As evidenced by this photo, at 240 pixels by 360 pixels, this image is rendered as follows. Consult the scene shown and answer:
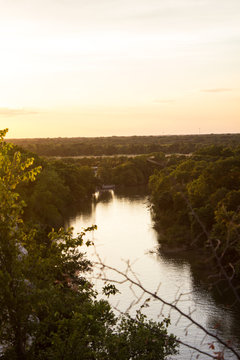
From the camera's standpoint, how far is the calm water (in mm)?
27391

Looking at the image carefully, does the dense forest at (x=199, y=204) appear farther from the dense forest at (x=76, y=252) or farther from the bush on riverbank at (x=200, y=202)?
the dense forest at (x=76, y=252)

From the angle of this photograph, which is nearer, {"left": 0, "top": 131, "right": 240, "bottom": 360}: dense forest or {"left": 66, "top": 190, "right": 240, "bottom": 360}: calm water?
{"left": 0, "top": 131, "right": 240, "bottom": 360}: dense forest

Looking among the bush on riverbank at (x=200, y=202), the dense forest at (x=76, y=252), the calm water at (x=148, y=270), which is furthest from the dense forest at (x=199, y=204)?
the calm water at (x=148, y=270)

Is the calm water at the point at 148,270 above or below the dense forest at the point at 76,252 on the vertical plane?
below

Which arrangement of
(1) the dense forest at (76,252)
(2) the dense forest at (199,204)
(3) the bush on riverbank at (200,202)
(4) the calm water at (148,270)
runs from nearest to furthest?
(1) the dense forest at (76,252), (4) the calm water at (148,270), (2) the dense forest at (199,204), (3) the bush on riverbank at (200,202)

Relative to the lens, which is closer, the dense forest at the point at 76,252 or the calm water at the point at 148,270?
the dense forest at the point at 76,252

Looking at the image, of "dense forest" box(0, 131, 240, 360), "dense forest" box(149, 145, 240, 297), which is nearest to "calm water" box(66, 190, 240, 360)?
"dense forest" box(0, 131, 240, 360)

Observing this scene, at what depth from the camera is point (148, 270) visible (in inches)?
1580

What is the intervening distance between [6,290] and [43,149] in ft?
631

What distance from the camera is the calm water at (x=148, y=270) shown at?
2739cm

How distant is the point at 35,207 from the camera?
6012 centimetres

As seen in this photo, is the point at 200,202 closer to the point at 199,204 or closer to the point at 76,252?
the point at 199,204

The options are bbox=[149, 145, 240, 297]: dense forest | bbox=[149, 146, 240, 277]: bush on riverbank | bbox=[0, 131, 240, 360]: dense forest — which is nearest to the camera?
bbox=[0, 131, 240, 360]: dense forest

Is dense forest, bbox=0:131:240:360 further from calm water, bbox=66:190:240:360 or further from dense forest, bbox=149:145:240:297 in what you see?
calm water, bbox=66:190:240:360
